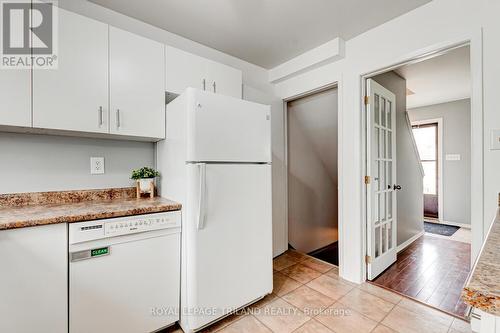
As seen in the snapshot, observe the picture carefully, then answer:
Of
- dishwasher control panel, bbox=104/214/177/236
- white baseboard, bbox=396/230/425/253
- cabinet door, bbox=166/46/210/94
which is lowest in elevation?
white baseboard, bbox=396/230/425/253

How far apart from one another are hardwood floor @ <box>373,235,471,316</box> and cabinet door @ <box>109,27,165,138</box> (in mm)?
2587

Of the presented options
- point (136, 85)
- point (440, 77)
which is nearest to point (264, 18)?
point (136, 85)

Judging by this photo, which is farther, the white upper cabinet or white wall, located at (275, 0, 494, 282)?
the white upper cabinet

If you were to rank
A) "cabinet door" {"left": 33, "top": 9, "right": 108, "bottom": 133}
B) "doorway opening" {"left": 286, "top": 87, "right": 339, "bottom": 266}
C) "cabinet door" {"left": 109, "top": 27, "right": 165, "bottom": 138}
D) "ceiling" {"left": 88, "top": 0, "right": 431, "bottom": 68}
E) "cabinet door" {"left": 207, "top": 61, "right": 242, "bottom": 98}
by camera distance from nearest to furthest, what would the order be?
"cabinet door" {"left": 33, "top": 9, "right": 108, "bottom": 133} → "cabinet door" {"left": 109, "top": 27, "right": 165, "bottom": 138} → "ceiling" {"left": 88, "top": 0, "right": 431, "bottom": 68} → "cabinet door" {"left": 207, "top": 61, "right": 242, "bottom": 98} → "doorway opening" {"left": 286, "top": 87, "right": 339, "bottom": 266}

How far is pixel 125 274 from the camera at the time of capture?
141cm

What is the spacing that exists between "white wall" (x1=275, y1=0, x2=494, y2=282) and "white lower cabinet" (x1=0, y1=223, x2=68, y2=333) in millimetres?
2275

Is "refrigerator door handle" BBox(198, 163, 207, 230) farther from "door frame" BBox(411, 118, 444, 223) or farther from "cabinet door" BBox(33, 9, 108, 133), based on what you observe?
"door frame" BBox(411, 118, 444, 223)

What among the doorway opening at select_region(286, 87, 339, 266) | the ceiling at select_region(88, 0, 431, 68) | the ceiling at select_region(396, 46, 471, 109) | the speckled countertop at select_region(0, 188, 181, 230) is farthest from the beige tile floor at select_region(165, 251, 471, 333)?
the ceiling at select_region(396, 46, 471, 109)

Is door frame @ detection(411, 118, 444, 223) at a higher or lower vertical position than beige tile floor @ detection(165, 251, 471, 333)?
higher

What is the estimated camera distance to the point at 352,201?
2273mm

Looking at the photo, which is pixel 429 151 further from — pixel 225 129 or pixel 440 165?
pixel 225 129

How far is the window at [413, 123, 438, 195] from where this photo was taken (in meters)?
4.80

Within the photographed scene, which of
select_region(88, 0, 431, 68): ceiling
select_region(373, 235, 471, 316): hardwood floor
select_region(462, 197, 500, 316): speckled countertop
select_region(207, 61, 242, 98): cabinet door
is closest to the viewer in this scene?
select_region(462, 197, 500, 316): speckled countertop

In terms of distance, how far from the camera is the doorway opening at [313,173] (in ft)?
10.4
